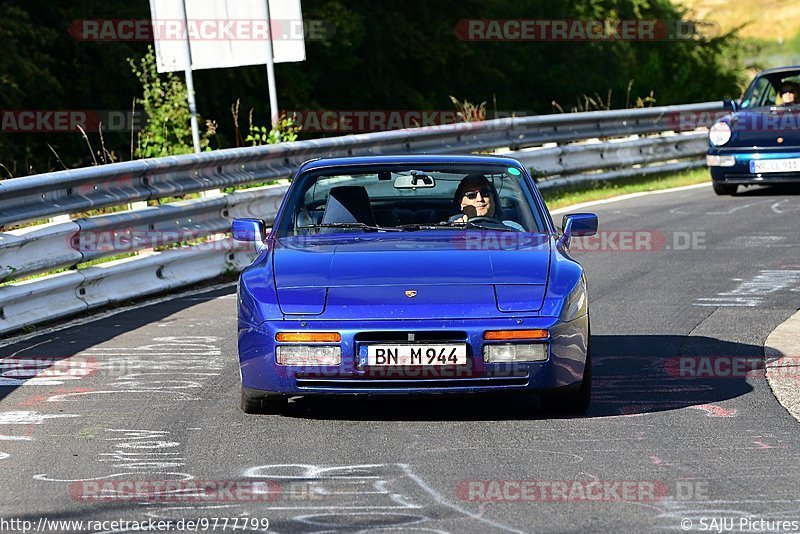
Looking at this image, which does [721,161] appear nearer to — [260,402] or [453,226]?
[453,226]

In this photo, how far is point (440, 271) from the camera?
7.03 meters

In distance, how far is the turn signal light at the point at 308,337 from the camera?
6668mm

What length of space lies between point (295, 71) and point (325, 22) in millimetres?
1457

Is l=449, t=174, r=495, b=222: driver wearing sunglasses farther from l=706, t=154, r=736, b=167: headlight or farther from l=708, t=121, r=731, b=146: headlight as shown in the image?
l=708, t=121, r=731, b=146: headlight

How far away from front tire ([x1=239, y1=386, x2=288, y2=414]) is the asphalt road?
6 centimetres

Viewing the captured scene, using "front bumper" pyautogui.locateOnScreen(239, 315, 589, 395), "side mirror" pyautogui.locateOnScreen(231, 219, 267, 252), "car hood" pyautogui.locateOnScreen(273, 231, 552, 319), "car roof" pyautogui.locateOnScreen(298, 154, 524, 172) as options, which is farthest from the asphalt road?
"car roof" pyautogui.locateOnScreen(298, 154, 524, 172)

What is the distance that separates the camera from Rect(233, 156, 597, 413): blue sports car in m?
6.66

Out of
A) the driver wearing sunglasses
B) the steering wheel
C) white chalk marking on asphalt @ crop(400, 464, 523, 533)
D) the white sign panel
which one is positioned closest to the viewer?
white chalk marking on asphalt @ crop(400, 464, 523, 533)

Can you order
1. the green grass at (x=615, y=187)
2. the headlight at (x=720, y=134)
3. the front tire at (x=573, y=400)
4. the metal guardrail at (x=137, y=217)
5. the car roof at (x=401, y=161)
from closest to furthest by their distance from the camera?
the front tire at (x=573, y=400) < the car roof at (x=401, y=161) < the metal guardrail at (x=137, y=217) < the headlight at (x=720, y=134) < the green grass at (x=615, y=187)

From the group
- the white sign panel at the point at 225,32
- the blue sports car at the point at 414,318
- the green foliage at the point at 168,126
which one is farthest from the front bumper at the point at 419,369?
the white sign panel at the point at 225,32

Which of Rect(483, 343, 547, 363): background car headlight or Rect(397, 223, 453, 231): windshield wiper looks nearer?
Rect(483, 343, 547, 363): background car headlight

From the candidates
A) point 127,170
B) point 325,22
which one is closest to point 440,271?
point 127,170

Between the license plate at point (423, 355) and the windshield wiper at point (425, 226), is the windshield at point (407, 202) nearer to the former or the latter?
the windshield wiper at point (425, 226)

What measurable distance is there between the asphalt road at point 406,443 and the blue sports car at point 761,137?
25.3 feet
